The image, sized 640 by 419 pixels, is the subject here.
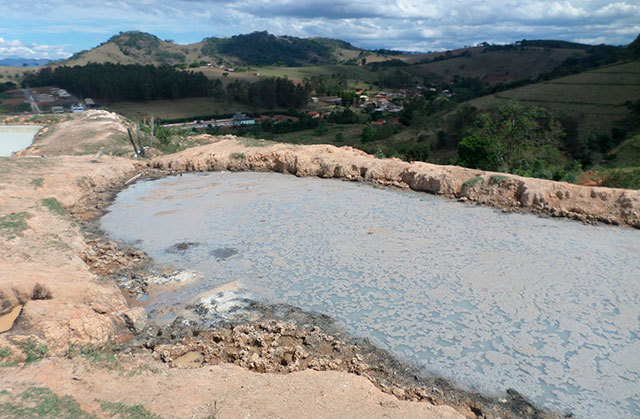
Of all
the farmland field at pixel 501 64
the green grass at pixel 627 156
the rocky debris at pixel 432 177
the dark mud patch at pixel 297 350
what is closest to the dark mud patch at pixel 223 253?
the dark mud patch at pixel 297 350

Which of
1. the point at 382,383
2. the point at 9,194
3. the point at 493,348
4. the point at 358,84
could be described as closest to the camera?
the point at 382,383

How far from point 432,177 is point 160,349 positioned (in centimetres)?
1141

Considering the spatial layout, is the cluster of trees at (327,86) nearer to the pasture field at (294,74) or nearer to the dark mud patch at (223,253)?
the pasture field at (294,74)

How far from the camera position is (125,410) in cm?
501

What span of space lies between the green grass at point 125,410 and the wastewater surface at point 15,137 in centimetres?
2529

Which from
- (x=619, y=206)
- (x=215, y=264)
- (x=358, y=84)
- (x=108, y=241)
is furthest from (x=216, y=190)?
(x=358, y=84)

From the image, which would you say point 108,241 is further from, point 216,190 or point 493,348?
point 493,348

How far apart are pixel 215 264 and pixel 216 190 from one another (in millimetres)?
6658

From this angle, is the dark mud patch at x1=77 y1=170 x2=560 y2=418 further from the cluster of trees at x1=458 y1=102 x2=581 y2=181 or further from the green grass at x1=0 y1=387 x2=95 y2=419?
the cluster of trees at x1=458 y1=102 x2=581 y2=181

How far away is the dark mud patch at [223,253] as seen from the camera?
11.0 meters

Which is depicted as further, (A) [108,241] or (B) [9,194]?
(B) [9,194]

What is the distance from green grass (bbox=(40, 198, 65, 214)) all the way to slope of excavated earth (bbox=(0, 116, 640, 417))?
0.06m

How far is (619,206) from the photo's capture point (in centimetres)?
1251

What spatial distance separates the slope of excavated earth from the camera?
5.60 m
